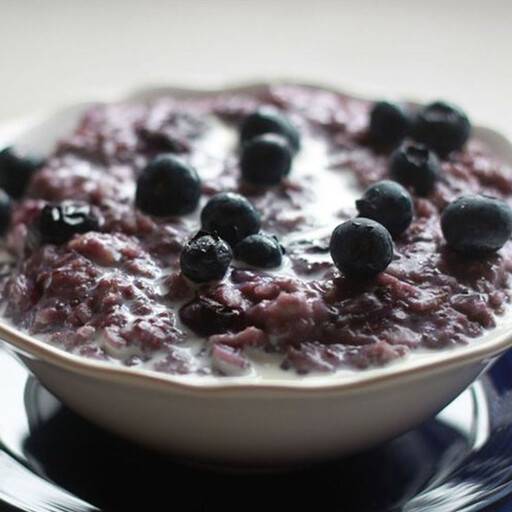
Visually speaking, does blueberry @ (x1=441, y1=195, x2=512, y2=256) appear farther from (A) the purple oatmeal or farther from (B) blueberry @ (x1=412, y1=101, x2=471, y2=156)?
(B) blueberry @ (x1=412, y1=101, x2=471, y2=156)

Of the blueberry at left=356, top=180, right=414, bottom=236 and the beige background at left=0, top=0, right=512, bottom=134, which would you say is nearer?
the blueberry at left=356, top=180, right=414, bottom=236

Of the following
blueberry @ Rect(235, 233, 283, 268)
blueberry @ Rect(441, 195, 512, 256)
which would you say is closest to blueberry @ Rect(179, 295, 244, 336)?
blueberry @ Rect(235, 233, 283, 268)

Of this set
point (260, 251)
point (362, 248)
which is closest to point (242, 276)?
point (260, 251)

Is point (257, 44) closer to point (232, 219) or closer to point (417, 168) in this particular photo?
point (417, 168)

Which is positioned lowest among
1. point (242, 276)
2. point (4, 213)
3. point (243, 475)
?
point (243, 475)

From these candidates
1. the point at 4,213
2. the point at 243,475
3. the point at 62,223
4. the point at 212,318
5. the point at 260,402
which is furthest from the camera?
the point at 4,213

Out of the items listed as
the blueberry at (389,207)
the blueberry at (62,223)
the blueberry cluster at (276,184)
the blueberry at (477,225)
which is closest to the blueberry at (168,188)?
the blueberry cluster at (276,184)
